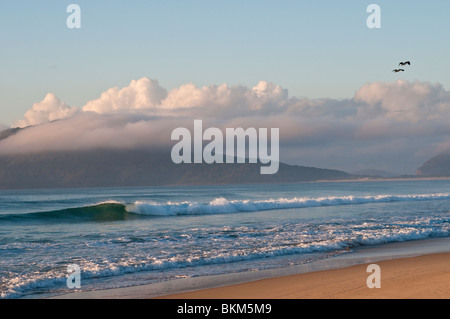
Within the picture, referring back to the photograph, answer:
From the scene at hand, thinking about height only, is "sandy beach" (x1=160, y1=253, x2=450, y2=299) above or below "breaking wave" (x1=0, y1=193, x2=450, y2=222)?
above

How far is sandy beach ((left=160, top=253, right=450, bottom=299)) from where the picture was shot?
11445 millimetres

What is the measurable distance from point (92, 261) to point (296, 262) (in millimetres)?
6368

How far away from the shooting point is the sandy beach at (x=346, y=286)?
1145 centimetres

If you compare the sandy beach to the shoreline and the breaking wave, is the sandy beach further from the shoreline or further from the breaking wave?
the breaking wave

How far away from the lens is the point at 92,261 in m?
16.8

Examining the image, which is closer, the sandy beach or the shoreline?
the sandy beach

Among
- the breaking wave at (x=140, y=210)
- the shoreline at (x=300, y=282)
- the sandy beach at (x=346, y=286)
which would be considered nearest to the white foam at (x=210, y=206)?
the breaking wave at (x=140, y=210)

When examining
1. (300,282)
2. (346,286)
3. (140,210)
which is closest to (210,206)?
(140,210)

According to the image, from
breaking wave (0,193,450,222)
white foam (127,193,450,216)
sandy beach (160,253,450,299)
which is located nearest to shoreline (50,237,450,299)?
sandy beach (160,253,450,299)

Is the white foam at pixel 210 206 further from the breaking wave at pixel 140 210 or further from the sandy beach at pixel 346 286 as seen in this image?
the sandy beach at pixel 346 286

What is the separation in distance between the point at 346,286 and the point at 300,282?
1.20m
